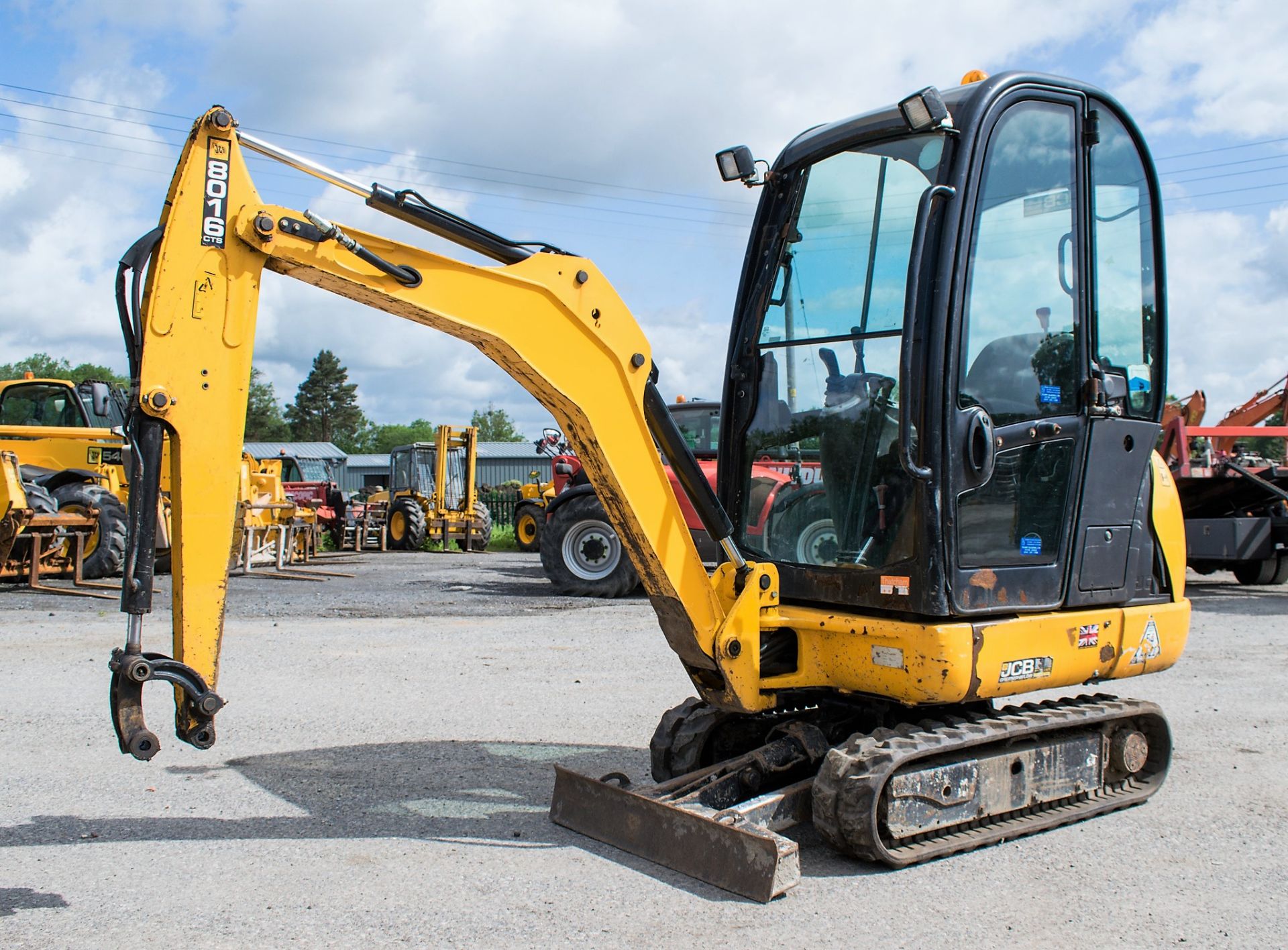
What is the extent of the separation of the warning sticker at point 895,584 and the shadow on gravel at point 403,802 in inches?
50.6

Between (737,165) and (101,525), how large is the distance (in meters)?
12.4

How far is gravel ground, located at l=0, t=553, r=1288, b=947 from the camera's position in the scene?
363 centimetres

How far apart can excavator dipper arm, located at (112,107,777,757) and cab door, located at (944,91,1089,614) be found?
1.50m

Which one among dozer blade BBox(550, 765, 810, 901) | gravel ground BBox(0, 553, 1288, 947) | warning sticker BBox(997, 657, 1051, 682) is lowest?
gravel ground BBox(0, 553, 1288, 947)

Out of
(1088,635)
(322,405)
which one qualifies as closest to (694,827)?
(1088,635)

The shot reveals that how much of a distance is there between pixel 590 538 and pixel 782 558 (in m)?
8.96

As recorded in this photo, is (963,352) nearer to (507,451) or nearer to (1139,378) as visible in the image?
(1139,378)

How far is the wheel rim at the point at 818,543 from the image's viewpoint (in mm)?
4641

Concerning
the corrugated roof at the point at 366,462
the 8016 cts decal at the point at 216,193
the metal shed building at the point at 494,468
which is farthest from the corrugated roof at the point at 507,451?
the 8016 cts decal at the point at 216,193

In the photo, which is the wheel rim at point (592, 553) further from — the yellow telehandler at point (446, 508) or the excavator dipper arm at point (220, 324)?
the yellow telehandler at point (446, 508)

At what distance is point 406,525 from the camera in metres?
25.7

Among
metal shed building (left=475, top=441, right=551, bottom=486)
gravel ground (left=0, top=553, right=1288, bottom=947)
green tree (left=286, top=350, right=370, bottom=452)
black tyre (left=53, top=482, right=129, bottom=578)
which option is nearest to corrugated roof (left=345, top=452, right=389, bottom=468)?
metal shed building (left=475, top=441, right=551, bottom=486)

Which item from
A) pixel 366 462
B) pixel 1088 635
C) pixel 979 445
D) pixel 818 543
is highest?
pixel 366 462

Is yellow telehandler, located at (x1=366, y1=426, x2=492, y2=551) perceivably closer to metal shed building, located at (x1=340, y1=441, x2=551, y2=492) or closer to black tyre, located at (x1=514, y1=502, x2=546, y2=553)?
black tyre, located at (x1=514, y1=502, x2=546, y2=553)
